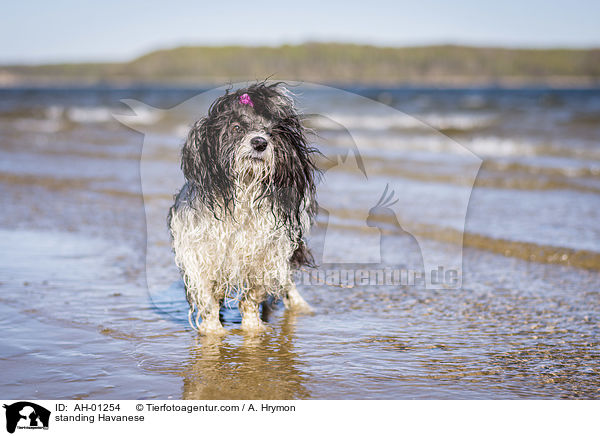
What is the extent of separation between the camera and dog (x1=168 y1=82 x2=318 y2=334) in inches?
155

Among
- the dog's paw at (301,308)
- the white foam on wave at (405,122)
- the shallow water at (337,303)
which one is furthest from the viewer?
the white foam on wave at (405,122)

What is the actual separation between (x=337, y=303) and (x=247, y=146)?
203 cm

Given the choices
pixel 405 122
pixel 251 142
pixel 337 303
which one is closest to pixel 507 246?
pixel 337 303

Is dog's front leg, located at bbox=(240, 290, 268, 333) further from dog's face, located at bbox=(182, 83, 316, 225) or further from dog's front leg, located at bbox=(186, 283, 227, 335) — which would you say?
dog's face, located at bbox=(182, 83, 316, 225)

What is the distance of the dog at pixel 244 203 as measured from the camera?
395cm

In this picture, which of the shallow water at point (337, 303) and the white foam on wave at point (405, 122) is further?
the white foam on wave at point (405, 122)

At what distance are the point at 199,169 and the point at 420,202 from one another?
6198 mm

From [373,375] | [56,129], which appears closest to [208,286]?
[373,375]

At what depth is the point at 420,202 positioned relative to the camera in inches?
384

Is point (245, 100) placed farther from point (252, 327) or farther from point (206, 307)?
point (252, 327)

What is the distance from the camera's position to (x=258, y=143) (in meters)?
3.86

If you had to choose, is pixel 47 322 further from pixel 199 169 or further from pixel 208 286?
pixel 199 169
